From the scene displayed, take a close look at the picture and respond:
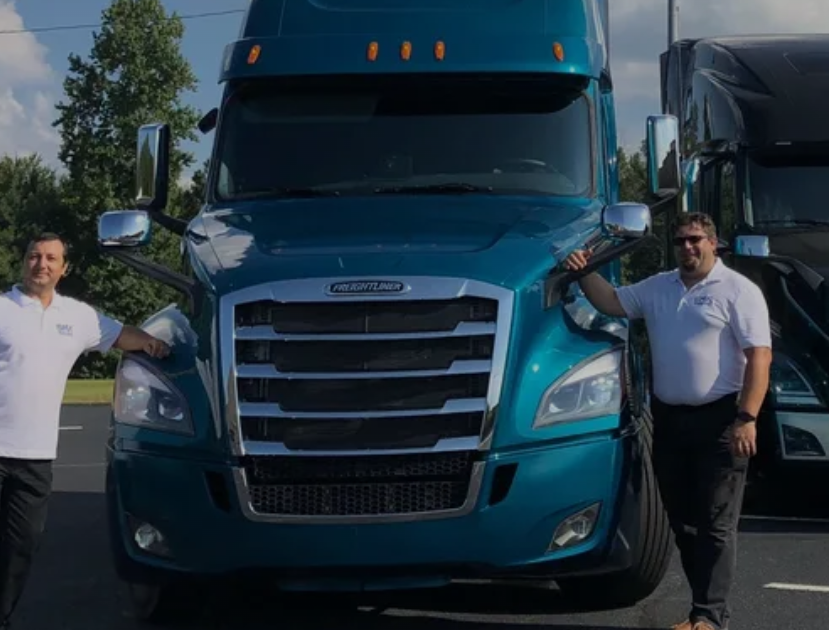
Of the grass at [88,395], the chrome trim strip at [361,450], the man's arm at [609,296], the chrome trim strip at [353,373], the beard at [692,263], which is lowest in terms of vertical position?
the grass at [88,395]

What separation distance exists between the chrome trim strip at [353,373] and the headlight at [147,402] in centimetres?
33

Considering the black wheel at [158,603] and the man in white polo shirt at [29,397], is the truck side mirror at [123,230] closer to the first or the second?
the man in white polo shirt at [29,397]

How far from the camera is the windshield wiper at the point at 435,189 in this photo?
7.46m

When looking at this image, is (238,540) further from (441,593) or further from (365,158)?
(365,158)

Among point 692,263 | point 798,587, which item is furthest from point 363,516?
point 798,587

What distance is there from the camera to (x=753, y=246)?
9.72 m

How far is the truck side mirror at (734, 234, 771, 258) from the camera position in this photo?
970cm

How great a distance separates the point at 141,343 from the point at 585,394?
192cm

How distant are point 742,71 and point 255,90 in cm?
412

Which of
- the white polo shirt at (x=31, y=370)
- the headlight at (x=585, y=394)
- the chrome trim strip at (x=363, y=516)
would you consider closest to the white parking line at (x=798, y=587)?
the headlight at (x=585, y=394)

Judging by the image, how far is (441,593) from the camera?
764 centimetres

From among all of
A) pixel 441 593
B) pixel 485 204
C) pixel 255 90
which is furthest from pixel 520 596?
pixel 255 90

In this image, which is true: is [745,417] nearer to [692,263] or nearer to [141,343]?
[692,263]

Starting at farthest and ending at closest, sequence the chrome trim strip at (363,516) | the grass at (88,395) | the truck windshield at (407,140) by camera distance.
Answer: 1. the grass at (88,395)
2. the truck windshield at (407,140)
3. the chrome trim strip at (363,516)
